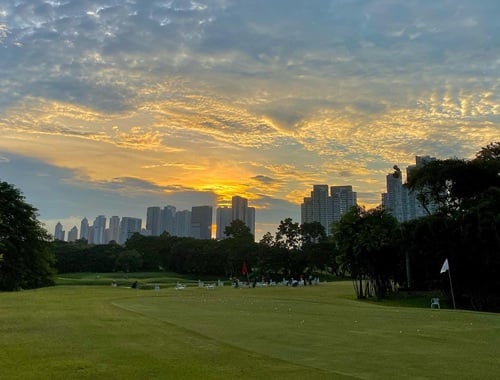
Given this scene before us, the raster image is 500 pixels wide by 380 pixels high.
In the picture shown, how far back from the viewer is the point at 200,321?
1571cm

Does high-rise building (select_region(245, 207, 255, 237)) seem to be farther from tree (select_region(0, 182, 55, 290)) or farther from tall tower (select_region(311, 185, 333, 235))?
tree (select_region(0, 182, 55, 290))

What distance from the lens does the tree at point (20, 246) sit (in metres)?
50.5

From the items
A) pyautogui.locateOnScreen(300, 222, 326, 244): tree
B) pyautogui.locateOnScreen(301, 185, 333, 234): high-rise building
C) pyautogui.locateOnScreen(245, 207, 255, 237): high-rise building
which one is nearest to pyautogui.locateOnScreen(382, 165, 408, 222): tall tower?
pyautogui.locateOnScreen(300, 222, 326, 244): tree

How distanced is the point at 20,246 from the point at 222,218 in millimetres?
144225

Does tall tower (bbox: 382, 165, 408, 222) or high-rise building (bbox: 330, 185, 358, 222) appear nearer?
tall tower (bbox: 382, 165, 408, 222)

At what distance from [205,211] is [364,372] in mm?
192965

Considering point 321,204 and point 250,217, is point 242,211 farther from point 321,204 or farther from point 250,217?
point 321,204

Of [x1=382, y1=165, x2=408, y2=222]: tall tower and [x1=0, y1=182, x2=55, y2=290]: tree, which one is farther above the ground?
[x1=382, y1=165, x2=408, y2=222]: tall tower

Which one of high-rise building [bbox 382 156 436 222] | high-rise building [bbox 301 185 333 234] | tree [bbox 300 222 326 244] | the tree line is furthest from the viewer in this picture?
high-rise building [bbox 301 185 333 234]

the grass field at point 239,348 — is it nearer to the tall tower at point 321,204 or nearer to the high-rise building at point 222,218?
the tall tower at point 321,204

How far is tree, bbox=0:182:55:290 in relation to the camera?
166 ft

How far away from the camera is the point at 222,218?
196 metres

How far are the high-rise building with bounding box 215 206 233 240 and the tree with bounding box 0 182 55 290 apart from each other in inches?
5393

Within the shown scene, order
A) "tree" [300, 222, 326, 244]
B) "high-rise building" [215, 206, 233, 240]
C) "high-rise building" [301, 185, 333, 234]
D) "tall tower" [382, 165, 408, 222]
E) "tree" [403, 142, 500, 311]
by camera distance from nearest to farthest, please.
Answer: "tree" [403, 142, 500, 311]
"tall tower" [382, 165, 408, 222]
"tree" [300, 222, 326, 244]
"high-rise building" [301, 185, 333, 234]
"high-rise building" [215, 206, 233, 240]
